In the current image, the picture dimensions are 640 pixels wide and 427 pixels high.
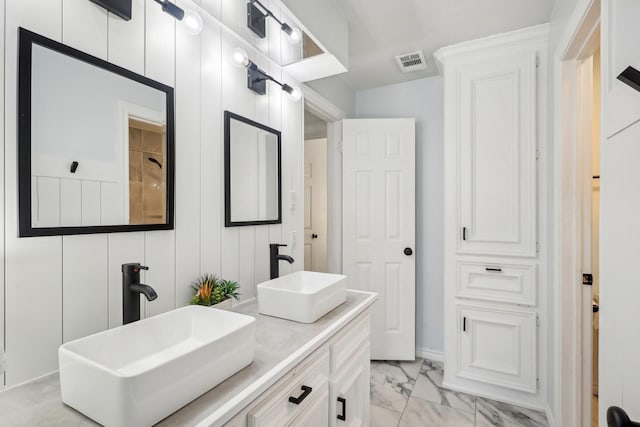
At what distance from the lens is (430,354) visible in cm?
281

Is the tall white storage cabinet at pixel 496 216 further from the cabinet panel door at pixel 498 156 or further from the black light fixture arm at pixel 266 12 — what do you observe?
the black light fixture arm at pixel 266 12

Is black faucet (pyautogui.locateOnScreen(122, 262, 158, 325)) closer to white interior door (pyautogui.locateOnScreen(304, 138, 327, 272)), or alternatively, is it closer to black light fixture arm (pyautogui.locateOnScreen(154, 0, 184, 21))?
black light fixture arm (pyautogui.locateOnScreen(154, 0, 184, 21))

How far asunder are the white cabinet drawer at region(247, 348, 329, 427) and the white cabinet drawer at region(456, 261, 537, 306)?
5.03ft

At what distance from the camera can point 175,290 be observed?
124cm

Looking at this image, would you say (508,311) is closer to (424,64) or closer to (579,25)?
(579,25)

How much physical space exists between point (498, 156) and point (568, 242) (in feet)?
2.35

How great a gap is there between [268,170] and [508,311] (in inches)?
72.5

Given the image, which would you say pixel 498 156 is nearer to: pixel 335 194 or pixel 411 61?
pixel 411 61

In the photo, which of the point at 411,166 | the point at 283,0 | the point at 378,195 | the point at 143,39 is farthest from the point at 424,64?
the point at 143,39

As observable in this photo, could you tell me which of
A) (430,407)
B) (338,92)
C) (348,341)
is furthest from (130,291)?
(338,92)

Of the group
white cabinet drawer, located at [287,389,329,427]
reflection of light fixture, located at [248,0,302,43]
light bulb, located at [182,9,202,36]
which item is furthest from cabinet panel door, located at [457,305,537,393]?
light bulb, located at [182,9,202,36]

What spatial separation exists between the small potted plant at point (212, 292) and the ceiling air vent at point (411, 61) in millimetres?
2099

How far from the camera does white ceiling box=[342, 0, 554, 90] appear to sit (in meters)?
1.87

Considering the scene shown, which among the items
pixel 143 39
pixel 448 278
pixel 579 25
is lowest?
pixel 448 278
